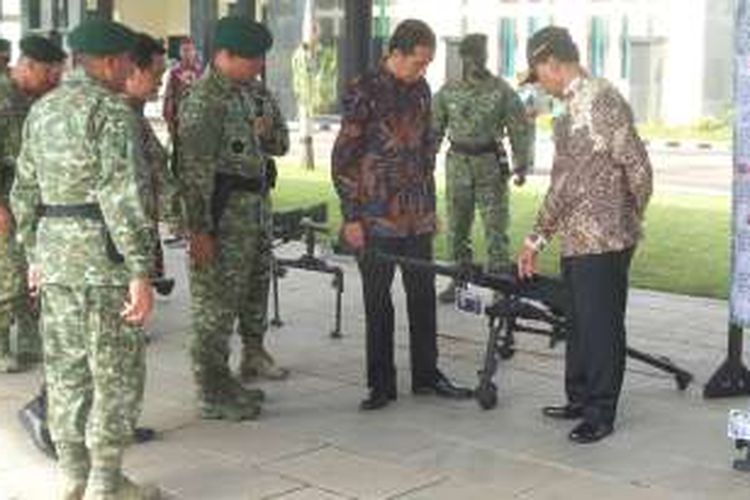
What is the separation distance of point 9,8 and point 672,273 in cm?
1677

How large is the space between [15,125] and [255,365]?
5.84 ft

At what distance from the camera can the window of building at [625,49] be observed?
34812 millimetres

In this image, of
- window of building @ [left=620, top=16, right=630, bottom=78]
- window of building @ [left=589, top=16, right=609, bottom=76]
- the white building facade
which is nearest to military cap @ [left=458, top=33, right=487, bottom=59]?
the white building facade

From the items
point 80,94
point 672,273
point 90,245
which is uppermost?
point 80,94

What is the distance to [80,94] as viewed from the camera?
16.8 feet

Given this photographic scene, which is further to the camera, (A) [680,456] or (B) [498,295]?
(B) [498,295]

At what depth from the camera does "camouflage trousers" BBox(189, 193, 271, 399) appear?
6.81m

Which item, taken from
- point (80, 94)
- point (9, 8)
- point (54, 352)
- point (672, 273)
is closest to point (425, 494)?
point (54, 352)

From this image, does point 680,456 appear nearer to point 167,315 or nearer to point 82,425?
point 82,425

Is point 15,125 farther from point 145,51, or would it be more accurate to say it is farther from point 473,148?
point 473,148

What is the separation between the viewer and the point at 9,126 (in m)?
7.65

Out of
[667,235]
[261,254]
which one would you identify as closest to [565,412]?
[261,254]

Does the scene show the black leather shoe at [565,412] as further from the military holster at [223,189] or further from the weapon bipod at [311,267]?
the weapon bipod at [311,267]

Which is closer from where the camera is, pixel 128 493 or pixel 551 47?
pixel 128 493
